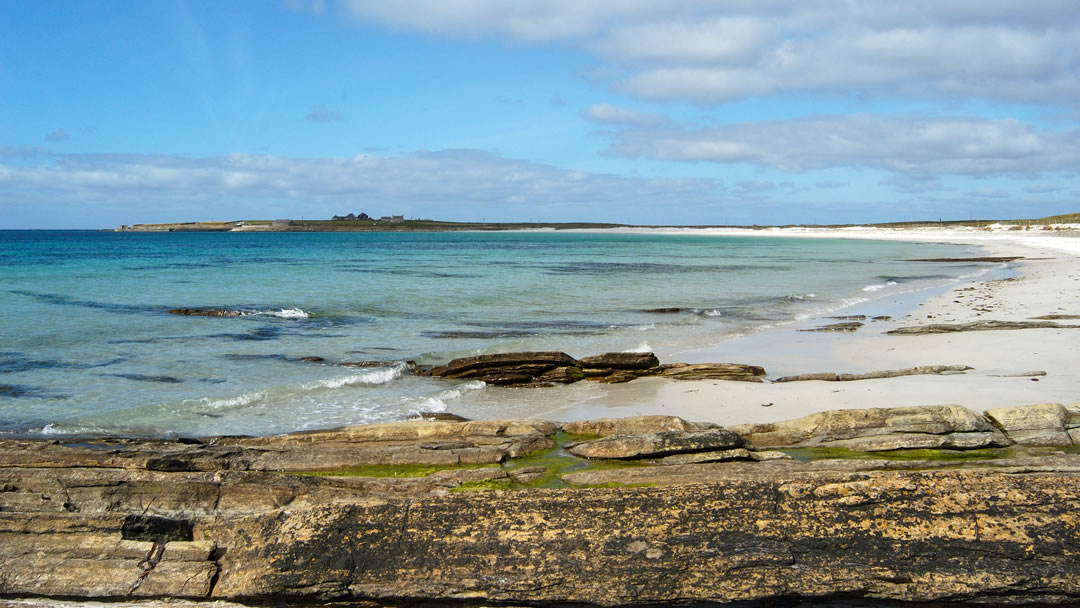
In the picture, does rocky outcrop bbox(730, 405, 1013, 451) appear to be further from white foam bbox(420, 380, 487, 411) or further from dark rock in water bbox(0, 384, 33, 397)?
dark rock in water bbox(0, 384, 33, 397)

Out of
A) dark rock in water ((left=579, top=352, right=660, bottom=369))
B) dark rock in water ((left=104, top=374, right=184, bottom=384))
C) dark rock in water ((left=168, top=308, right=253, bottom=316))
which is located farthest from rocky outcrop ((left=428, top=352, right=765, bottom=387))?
dark rock in water ((left=168, top=308, right=253, bottom=316))

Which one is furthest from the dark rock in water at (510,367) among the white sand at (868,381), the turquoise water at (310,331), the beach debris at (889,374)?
the beach debris at (889,374)

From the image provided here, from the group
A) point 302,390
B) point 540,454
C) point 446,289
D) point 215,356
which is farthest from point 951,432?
point 446,289

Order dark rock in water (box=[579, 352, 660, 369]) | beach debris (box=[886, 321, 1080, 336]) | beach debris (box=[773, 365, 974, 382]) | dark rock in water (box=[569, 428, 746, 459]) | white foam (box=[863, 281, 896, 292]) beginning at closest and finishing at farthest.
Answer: dark rock in water (box=[569, 428, 746, 459]) < beach debris (box=[773, 365, 974, 382]) < dark rock in water (box=[579, 352, 660, 369]) < beach debris (box=[886, 321, 1080, 336]) < white foam (box=[863, 281, 896, 292])

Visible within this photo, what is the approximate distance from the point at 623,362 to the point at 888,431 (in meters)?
6.83

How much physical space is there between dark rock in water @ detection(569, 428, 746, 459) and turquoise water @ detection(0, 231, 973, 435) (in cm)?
511

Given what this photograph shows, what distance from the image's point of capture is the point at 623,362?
43.4 ft

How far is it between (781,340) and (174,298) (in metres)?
23.2

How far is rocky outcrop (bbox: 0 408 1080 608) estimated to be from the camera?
171 inches

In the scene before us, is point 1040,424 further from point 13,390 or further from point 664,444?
point 13,390

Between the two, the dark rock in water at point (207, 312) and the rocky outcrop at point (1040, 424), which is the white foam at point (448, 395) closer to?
the rocky outcrop at point (1040, 424)

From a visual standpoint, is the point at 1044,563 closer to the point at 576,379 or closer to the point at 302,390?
the point at 576,379

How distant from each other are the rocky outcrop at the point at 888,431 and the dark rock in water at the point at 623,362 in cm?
604

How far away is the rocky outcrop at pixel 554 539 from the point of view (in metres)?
4.34
